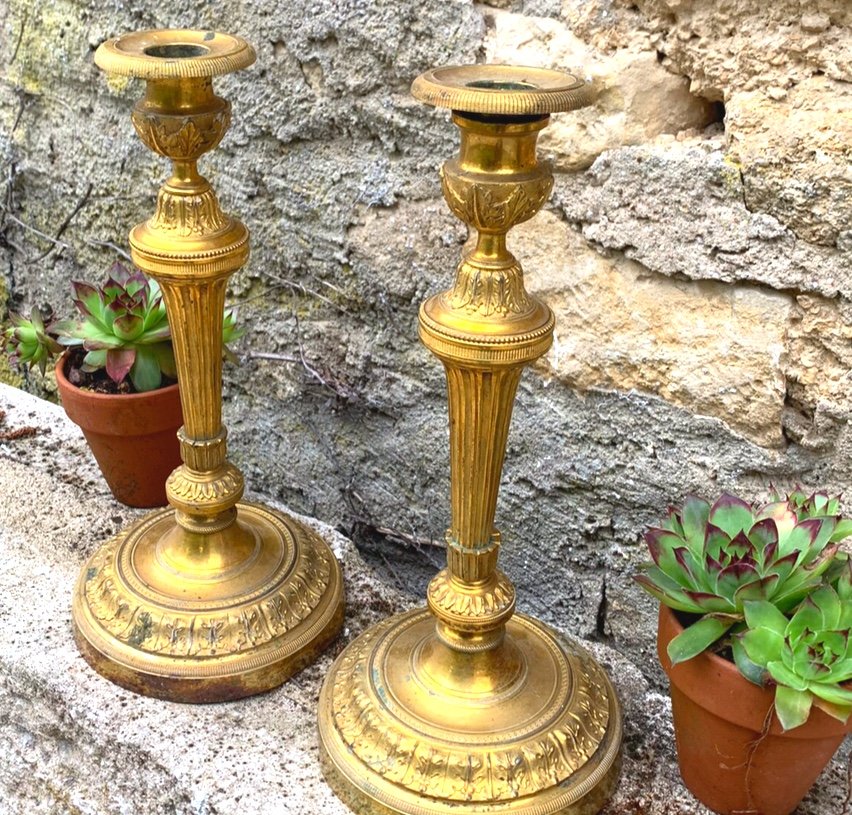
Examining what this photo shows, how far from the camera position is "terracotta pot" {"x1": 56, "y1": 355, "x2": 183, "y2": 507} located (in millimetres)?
1547

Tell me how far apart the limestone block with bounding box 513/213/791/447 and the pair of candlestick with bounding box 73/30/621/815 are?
13.0 inches

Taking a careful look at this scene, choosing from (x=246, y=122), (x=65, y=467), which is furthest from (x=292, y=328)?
(x=65, y=467)

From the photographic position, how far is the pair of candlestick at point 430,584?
99cm

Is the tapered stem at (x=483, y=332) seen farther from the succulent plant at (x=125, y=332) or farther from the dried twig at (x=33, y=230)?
the dried twig at (x=33, y=230)

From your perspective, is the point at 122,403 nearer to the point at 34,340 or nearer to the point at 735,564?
the point at 34,340

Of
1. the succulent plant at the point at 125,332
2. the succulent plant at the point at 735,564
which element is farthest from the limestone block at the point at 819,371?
the succulent plant at the point at 125,332

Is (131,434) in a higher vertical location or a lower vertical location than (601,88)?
lower

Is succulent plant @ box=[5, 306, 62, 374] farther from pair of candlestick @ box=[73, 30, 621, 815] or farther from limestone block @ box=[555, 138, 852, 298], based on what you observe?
limestone block @ box=[555, 138, 852, 298]

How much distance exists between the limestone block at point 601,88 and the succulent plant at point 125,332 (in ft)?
1.83

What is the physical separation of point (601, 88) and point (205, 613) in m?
0.80

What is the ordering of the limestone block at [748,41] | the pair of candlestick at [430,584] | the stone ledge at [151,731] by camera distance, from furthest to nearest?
the stone ledge at [151,731] → the limestone block at [748,41] → the pair of candlestick at [430,584]

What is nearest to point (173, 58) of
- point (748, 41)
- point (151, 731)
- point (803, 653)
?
point (748, 41)

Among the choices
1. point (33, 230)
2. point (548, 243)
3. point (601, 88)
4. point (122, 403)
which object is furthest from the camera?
point (33, 230)

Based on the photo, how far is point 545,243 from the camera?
1381 mm
